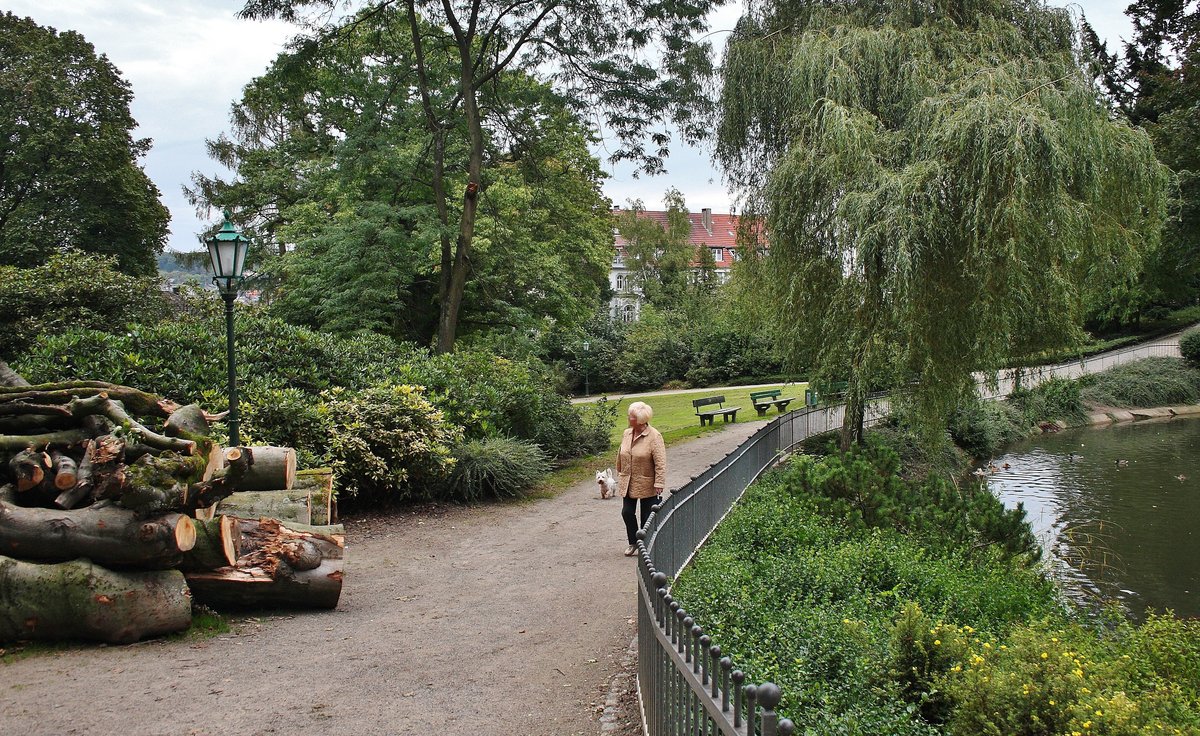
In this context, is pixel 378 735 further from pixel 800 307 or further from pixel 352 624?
pixel 800 307

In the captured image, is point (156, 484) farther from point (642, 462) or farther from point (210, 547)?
point (642, 462)

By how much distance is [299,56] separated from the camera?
59.5 feet

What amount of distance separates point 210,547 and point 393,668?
1.98 metres

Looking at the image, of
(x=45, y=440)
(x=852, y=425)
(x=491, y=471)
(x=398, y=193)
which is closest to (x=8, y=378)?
(x=45, y=440)

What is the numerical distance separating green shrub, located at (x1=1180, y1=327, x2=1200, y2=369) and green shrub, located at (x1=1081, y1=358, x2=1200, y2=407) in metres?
0.98

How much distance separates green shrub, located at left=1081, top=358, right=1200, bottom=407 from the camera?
3020cm

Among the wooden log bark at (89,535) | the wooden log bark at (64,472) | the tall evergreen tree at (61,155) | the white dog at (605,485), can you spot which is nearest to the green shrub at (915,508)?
the white dog at (605,485)

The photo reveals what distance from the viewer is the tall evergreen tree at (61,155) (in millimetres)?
30125

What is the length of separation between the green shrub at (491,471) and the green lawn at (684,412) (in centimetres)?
562

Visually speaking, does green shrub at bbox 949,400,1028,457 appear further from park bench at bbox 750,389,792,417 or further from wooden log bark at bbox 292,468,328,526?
wooden log bark at bbox 292,468,328,526

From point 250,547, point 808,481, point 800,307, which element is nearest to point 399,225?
point 800,307

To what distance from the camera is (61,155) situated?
102 feet

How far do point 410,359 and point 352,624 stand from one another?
338 inches

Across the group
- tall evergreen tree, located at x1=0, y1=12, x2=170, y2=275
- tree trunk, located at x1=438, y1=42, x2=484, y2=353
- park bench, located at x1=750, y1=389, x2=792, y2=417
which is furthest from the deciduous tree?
tall evergreen tree, located at x1=0, y1=12, x2=170, y2=275
